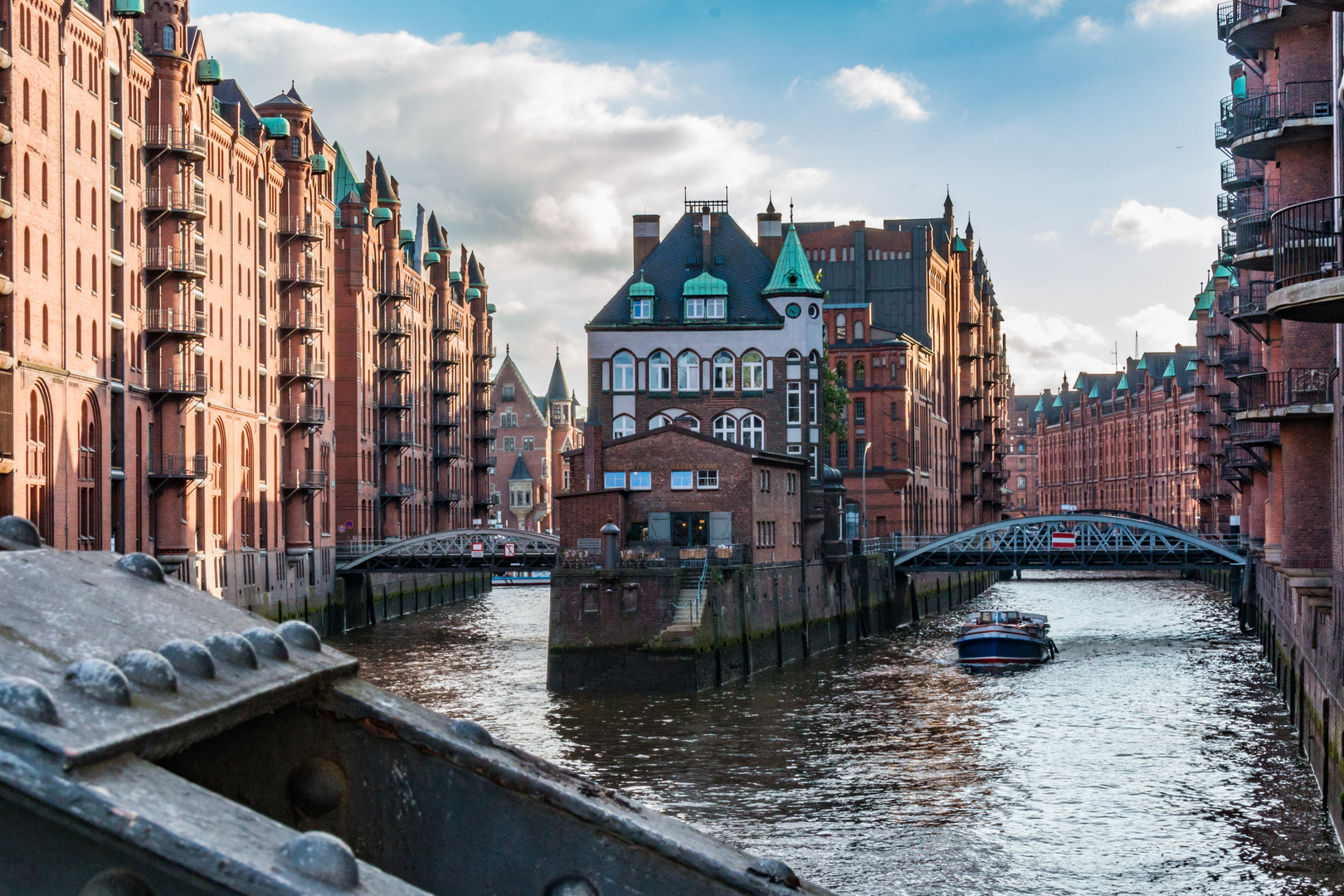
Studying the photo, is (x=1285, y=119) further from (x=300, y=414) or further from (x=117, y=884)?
(x=300, y=414)

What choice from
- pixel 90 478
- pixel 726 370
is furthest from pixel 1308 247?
pixel 726 370

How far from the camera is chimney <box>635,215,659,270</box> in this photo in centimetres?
7838

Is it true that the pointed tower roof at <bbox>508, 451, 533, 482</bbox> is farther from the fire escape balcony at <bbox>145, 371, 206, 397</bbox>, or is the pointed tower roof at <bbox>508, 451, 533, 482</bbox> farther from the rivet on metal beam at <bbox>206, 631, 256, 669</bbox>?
the rivet on metal beam at <bbox>206, 631, 256, 669</bbox>

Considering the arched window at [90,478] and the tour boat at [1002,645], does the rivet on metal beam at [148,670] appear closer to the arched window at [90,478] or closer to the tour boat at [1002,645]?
the arched window at [90,478]

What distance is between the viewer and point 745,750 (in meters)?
34.9

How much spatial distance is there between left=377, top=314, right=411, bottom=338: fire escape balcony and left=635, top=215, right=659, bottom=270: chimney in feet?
61.0

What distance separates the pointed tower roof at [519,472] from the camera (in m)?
161

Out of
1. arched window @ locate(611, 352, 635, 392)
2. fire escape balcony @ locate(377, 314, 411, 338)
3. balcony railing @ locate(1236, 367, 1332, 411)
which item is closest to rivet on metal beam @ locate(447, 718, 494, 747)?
balcony railing @ locate(1236, 367, 1332, 411)

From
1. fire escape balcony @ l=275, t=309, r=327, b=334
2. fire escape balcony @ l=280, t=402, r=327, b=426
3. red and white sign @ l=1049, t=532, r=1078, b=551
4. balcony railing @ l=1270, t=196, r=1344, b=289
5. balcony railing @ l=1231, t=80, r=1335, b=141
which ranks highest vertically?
balcony railing @ l=1231, t=80, r=1335, b=141

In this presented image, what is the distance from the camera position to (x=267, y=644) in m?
5.45

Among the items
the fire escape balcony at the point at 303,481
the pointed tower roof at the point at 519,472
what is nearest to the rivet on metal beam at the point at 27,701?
the fire escape balcony at the point at 303,481

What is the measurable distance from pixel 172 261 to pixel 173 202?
2.03m

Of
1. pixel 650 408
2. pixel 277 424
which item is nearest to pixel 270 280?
A: pixel 277 424

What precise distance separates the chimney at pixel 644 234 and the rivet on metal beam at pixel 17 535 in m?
73.4
